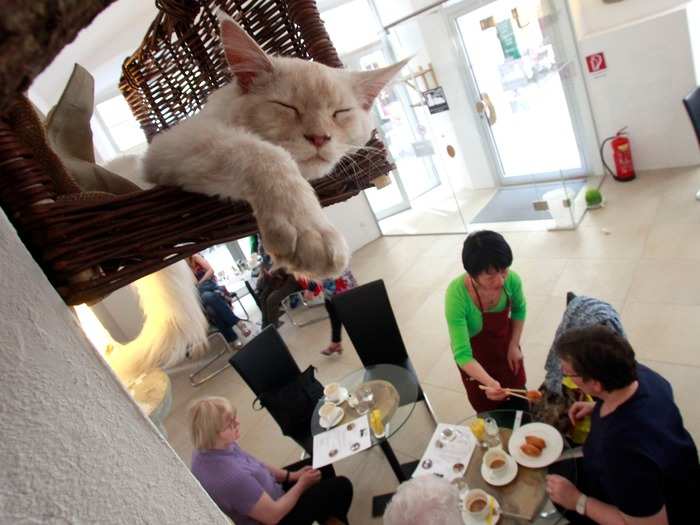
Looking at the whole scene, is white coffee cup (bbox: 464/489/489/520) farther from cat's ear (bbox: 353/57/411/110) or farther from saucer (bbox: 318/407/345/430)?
cat's ear (bbox: 353/57/411/110)

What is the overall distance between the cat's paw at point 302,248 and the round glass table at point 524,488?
1573 millimetres

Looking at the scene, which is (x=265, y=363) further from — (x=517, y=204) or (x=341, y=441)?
(x=517, y=204)

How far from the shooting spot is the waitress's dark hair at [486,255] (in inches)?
74.3

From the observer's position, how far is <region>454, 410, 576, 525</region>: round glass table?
157cm

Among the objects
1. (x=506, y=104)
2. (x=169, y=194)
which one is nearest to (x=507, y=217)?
(x=506, y=104)

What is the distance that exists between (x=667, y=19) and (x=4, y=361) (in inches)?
218

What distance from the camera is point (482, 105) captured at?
5.06 m

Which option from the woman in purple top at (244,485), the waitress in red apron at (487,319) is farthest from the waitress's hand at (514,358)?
the woman in purple top at (244,485)

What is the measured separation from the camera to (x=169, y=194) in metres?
0.54

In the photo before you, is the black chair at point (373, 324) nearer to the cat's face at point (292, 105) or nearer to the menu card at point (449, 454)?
the menu card at point (449, 454)

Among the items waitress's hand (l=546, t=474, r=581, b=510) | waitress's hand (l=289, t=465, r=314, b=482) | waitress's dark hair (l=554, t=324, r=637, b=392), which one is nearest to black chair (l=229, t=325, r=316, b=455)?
waitress's hand (l=289, t=465, r=314, b=482)

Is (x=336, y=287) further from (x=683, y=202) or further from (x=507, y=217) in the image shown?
(x=683, y=202)

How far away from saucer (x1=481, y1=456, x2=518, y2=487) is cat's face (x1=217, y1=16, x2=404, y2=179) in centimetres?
148

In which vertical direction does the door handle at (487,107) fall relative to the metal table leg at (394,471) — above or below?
above
